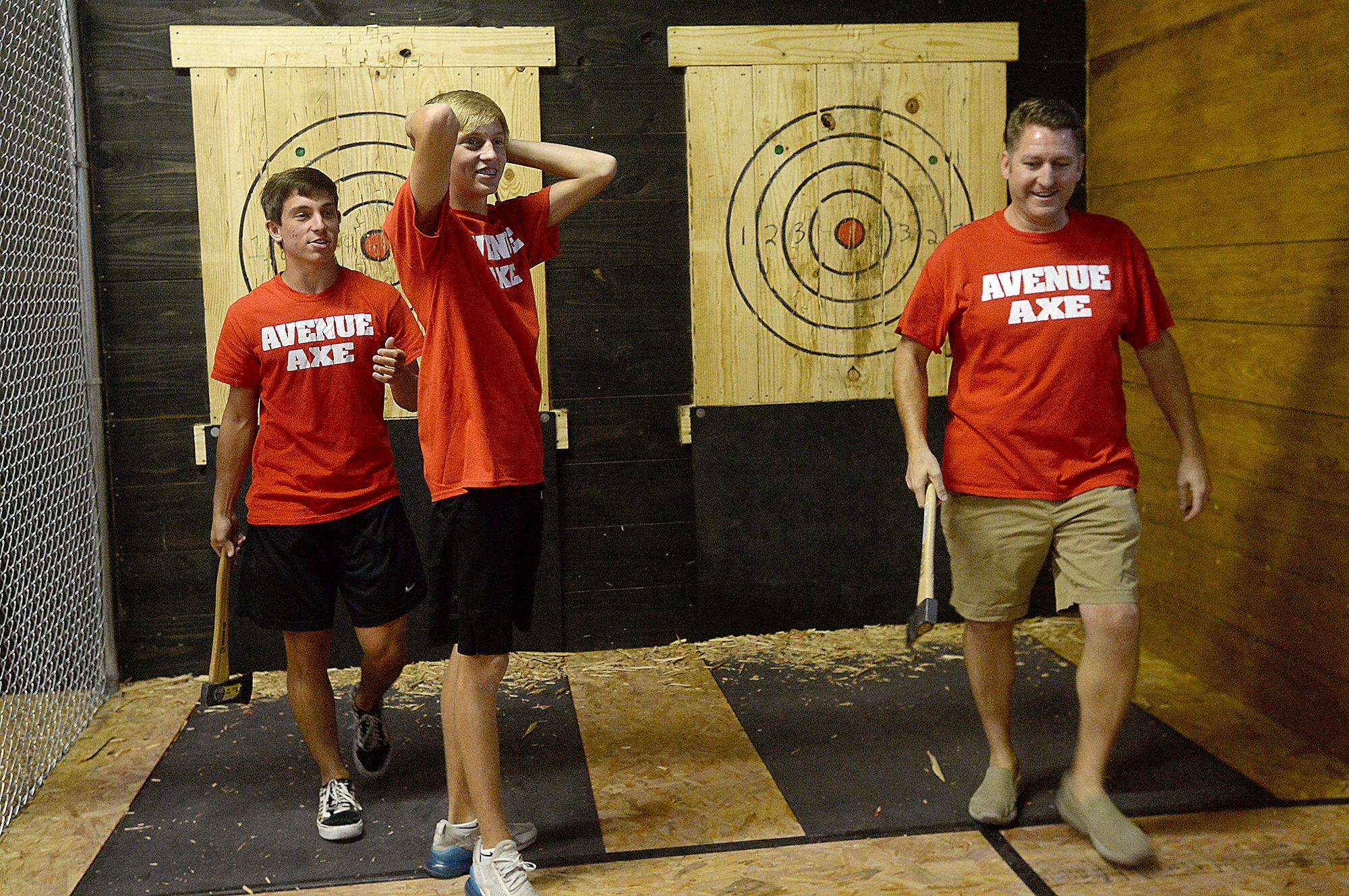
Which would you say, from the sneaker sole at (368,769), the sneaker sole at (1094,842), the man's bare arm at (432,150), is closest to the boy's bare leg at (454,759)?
the sneaker sole at (368,769)

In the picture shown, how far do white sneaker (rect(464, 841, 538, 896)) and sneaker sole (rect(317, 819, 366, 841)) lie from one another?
0.44 metres

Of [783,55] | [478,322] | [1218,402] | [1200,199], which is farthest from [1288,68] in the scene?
[478,322]

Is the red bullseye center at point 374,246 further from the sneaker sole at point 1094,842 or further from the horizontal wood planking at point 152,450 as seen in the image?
the sneaker sole at point 1094,842

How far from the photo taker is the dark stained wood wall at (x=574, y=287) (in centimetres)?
395

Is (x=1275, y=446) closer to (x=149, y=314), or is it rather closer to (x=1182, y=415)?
(x=1182, y=415)

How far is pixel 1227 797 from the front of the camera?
2.91 meters

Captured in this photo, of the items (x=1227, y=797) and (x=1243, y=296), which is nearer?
(x=1227, y=797)

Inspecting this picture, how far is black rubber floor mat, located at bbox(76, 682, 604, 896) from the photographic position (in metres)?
2.71

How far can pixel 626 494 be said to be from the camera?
4.29 meters

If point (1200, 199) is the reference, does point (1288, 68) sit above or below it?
above

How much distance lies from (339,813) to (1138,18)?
341cm

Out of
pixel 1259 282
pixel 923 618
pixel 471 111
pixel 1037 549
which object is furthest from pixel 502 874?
pixel 1259 282

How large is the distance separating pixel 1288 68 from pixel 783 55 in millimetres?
1608

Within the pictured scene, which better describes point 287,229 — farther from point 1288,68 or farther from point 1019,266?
point 1288,68
